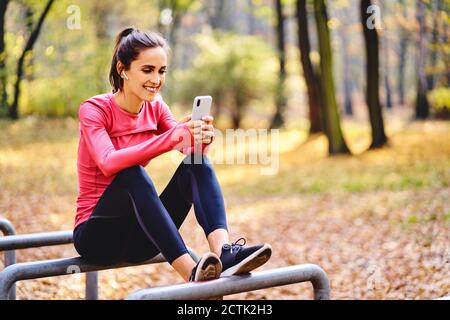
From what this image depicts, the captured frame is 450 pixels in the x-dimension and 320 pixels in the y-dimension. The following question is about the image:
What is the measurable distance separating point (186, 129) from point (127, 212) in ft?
1.56

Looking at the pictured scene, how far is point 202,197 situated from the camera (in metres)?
2.97

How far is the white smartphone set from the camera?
286cm

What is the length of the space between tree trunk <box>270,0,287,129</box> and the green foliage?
268mm

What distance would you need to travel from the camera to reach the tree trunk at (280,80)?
830 inches

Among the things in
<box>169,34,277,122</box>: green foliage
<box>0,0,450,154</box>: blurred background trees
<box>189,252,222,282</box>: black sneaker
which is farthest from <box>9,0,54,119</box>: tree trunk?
<box>169,34,277,122</box>: green foliage

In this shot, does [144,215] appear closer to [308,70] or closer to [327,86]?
[327,86]

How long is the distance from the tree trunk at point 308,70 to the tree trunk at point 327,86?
1.58m

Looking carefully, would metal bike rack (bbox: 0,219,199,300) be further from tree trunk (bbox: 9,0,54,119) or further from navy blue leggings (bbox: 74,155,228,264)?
tree trunk (bbox: 9,0,54,119)

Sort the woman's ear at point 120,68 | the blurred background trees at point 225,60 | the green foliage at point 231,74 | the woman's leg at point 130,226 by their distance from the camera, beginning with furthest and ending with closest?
the green foliage at point 231,74 → the blurred background trees at point 225,60 → the woman's ear at point 120,68 → the woman's leg at point 130,226

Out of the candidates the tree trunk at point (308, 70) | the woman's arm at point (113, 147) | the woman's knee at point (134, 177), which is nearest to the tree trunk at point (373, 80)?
the tree trunk at point (308, 70)

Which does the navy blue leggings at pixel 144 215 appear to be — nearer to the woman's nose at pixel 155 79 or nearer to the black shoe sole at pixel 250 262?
the black shoe sole at pixel 250 262

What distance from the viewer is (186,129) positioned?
288cm

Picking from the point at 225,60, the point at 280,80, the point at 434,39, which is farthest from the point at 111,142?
the point at 280,80

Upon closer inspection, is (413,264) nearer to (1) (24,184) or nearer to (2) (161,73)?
(2) (161,73)
